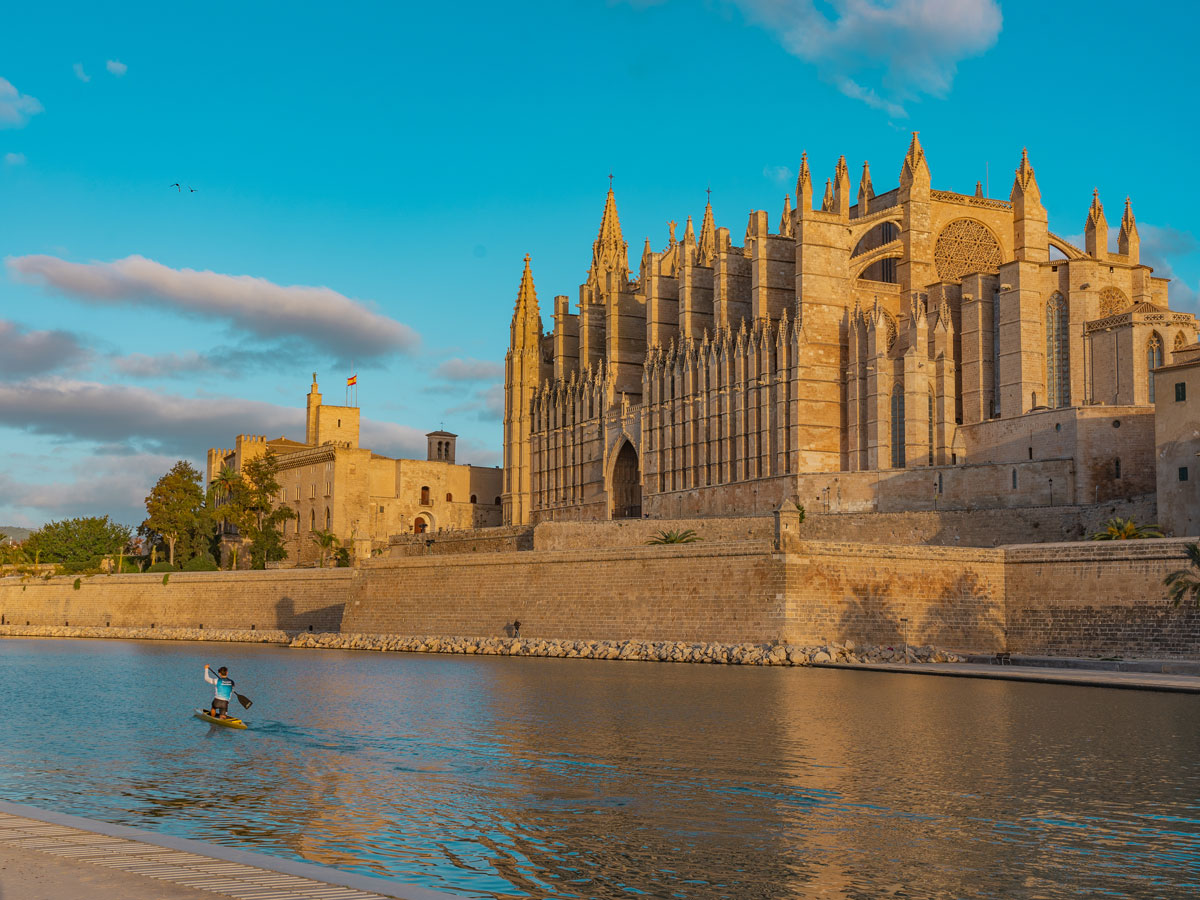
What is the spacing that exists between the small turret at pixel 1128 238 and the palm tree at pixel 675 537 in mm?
19712

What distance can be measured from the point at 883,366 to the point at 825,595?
14.3 m

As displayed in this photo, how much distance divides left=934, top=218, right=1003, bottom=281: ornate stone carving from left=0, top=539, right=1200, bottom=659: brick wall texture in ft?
64.2

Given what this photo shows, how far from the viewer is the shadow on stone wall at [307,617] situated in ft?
159

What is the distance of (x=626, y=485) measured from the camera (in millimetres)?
59469

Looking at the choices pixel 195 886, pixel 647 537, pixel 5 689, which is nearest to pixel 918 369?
pixel 647 537

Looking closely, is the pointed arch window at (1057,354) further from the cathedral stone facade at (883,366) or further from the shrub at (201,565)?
the shrub at (201,565)

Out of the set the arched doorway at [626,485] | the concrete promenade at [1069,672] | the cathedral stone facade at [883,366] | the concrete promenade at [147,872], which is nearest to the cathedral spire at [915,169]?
the cathedral stone facade at [883,366]

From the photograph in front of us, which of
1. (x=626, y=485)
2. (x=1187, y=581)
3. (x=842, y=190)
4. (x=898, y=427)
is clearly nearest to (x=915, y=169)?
(x=842, y=190)

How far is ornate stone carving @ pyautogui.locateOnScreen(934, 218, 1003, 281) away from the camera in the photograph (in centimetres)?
5097

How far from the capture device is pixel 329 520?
6500cm

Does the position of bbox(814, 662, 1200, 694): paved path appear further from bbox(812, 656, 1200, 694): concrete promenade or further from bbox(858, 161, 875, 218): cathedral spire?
bbox(858, 161, 875, 218): cathedral spire

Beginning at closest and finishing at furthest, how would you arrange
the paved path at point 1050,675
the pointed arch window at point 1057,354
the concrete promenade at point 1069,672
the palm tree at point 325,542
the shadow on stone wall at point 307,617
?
1. the paved path at point 1050,675
2. the concrete promenade at point 1069,672
3. the pointed arch window at point 1057,354
4. the shadow on stone wall at point 307,617
5. the palm tree at point 325,542

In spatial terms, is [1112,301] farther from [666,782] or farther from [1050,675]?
[666,782]

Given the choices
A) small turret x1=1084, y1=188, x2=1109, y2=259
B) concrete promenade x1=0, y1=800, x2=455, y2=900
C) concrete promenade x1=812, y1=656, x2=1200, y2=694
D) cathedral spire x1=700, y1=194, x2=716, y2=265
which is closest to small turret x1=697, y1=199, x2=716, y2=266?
cathedral spire x1=700, y1=194, x2=716, y2=265
